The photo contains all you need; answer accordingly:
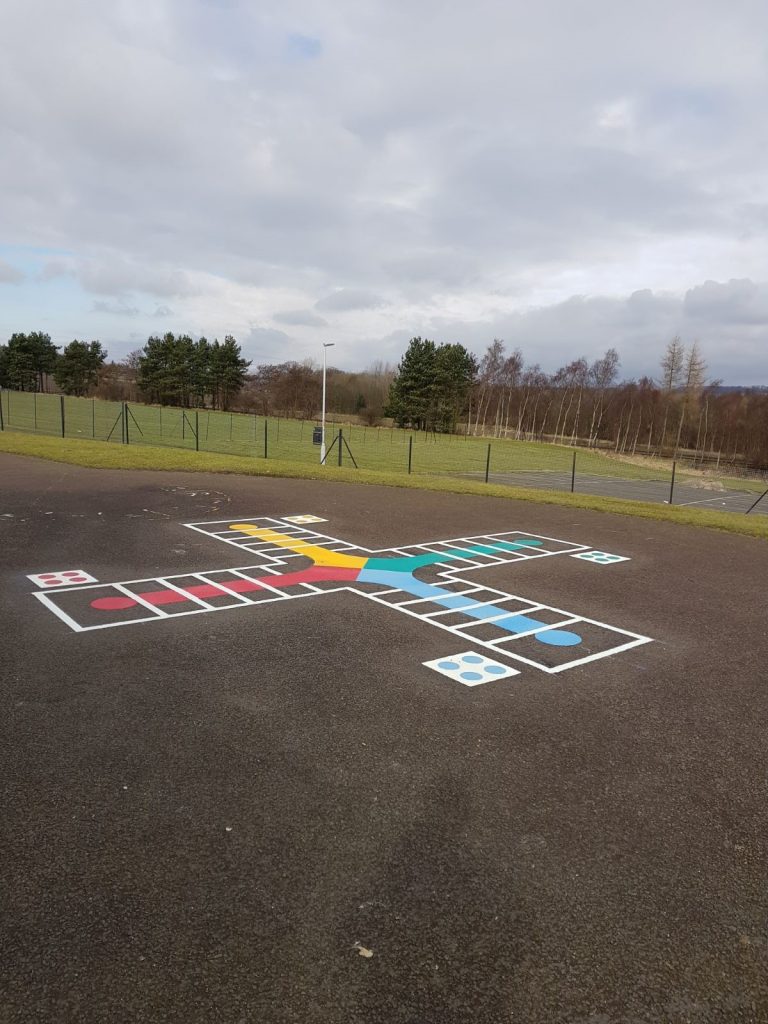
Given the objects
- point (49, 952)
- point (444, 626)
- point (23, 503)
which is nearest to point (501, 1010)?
point (49, 952)

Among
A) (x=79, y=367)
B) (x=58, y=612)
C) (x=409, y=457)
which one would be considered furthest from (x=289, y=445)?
(x=79, y=367)

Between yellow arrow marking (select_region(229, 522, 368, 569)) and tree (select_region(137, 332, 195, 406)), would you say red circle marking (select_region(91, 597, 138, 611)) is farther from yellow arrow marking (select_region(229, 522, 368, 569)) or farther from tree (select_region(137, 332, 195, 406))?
tree (select_region(137, 332, 195, 406))


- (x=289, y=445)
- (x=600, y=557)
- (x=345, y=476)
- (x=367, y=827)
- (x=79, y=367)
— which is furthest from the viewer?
(x=79, y=367)

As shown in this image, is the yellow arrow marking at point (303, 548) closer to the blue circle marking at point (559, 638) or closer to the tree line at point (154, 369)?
the blue circle marking at point (559, 638)

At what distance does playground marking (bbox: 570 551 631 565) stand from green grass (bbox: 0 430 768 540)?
469 centimetres

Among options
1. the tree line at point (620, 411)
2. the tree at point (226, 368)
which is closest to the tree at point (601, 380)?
the tree line at point (620, 411)

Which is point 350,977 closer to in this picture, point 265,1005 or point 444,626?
point 265,1005

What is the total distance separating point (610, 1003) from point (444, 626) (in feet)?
14.7

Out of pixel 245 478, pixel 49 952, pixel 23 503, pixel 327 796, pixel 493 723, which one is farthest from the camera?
pixel 245 478

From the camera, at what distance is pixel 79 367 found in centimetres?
8738

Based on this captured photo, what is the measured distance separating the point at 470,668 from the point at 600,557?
5.69m

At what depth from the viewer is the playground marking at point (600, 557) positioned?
34.4 ft

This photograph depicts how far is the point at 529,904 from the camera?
3051 millimetres

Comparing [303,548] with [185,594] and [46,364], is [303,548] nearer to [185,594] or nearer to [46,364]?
[185,594]
